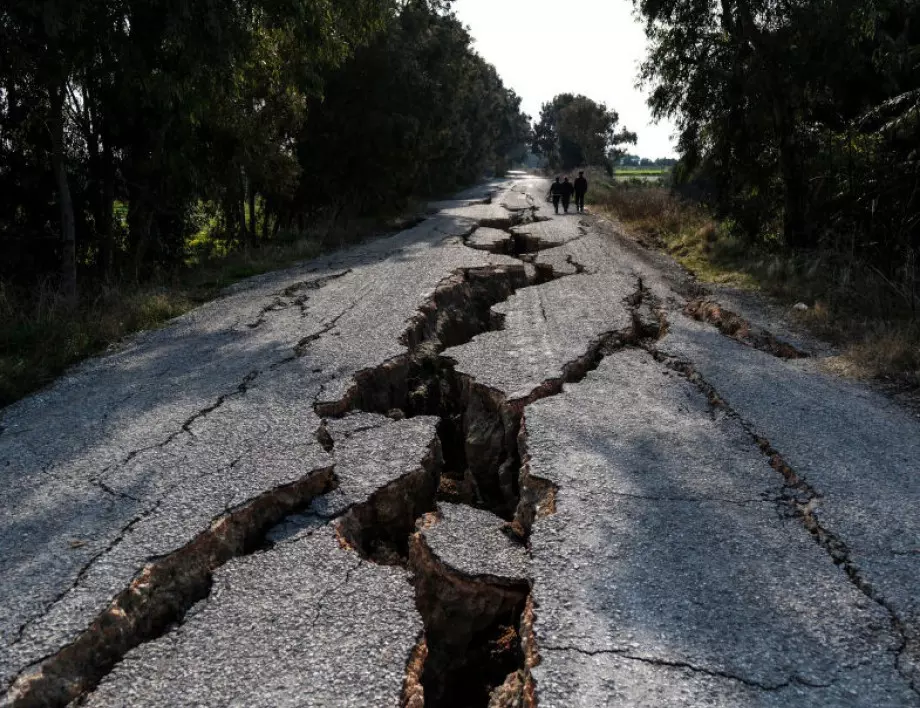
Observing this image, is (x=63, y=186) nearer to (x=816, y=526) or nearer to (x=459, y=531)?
(x=459, y=531)

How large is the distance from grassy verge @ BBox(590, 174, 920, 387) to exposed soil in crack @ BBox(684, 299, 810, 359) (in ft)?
1.49

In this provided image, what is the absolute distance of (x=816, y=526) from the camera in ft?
9.36

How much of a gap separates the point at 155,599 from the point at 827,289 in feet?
25.5

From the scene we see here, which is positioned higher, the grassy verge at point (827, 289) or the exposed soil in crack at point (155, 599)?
the grassy verge at point (827, 289)

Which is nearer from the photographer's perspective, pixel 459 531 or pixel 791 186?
pixel 459 531

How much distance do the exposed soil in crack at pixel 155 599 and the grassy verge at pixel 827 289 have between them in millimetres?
4544

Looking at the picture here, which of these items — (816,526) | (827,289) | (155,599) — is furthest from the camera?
(827,289)

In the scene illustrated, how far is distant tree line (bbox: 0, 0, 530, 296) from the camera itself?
6523 mm

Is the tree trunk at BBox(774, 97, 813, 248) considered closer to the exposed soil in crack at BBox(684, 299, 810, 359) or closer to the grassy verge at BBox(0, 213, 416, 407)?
the exposed soil in crack at BBox(684, 299, 810, 359)

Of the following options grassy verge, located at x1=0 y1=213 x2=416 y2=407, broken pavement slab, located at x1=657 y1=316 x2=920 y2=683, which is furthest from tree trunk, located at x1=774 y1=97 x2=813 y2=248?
grassy verge, located at x1=0 y1=213 x2=416 y2=407

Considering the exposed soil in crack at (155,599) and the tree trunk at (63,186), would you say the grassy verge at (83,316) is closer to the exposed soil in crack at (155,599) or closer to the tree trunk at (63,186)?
the tree trunk at (63,186)

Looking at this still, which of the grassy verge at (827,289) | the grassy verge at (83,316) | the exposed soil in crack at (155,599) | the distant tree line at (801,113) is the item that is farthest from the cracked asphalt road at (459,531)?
the distant tree line at (801,113)

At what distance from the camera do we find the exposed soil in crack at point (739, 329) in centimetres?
594

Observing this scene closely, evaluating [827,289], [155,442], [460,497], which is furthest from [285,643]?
[827,289]
